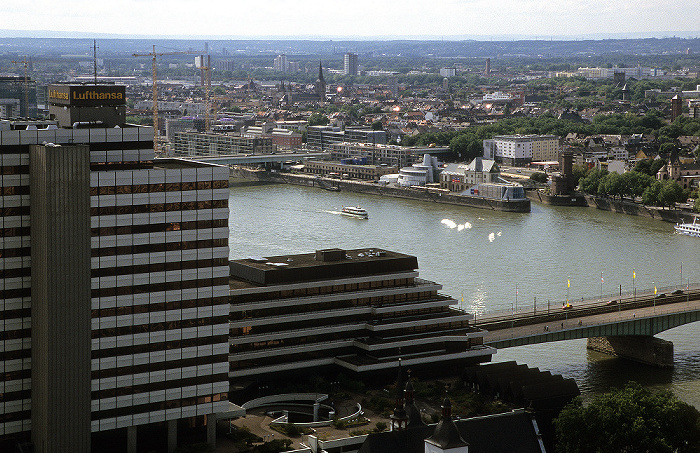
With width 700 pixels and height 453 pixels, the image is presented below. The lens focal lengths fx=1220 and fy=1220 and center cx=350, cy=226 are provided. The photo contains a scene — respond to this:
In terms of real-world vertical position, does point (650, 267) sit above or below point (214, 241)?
below

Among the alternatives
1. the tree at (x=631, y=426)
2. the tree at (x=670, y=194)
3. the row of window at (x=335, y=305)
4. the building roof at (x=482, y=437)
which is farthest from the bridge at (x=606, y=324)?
the tree at (x=670, y=194)

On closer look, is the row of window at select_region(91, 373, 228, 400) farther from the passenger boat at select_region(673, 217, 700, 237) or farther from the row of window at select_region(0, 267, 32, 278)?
the passenger boat at select_region(673, 217, 700, 237)

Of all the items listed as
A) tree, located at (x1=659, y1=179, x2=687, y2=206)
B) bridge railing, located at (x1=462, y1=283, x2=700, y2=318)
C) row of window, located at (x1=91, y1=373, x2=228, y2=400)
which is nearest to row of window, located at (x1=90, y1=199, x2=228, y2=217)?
row of window, located at (x1=91, y1=373, x2=228, y2=400)

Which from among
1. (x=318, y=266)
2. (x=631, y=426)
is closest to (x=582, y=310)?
(x=318, y=266)

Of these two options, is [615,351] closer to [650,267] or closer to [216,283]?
[650,267]

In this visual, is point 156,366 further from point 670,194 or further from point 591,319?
point 670,194

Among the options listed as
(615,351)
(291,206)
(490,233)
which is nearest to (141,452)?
(615,351)
